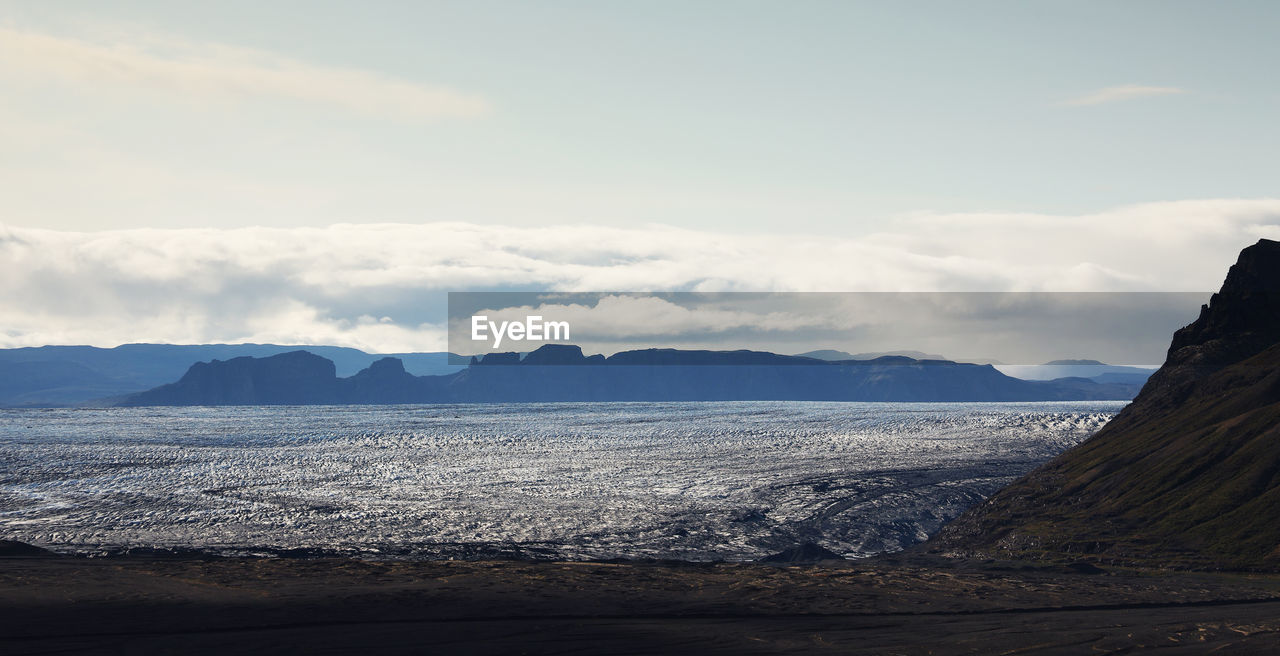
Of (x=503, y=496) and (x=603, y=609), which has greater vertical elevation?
(x=603, y=609)

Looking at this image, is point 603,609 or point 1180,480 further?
point 1180,480

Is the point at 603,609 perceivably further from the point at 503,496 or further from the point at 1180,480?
the point at 503,496

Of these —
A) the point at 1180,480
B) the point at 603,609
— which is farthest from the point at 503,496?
the point at 1180,480

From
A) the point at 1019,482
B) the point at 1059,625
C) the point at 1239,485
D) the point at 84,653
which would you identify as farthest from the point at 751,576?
the point at 1019,482

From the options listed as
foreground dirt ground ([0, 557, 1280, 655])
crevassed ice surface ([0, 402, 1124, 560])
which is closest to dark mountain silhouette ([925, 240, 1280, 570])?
foreground dirt ground ([0, 557, 1280, 655])

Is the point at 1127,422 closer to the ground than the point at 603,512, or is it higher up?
higher up

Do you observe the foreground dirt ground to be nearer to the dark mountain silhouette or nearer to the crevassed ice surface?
the dark mountain silhouette

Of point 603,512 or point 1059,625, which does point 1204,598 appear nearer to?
point 1059,625
